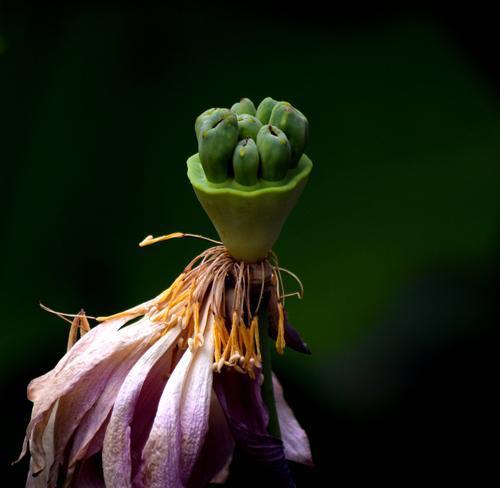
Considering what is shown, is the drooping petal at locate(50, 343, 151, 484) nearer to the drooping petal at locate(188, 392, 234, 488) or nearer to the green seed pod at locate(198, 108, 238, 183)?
the drooping petal at locate(188, 392, 234, 488)

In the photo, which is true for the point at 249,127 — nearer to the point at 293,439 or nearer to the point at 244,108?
the point at 244,108

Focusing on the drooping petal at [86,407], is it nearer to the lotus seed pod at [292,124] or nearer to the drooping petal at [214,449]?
the drooping petal at [214,449]

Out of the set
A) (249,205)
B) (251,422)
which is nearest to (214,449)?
(251,422)

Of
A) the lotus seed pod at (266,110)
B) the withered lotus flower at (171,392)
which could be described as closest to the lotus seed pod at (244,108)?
the lotus seed pod at (266,110)

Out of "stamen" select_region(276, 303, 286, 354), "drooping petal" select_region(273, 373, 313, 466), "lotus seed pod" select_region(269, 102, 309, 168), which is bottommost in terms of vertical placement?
"drooping petal" select_region(273, 373, 313, 466)

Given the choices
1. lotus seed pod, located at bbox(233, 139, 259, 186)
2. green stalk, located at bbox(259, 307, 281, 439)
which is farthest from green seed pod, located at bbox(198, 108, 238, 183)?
green stalk, located at bbox(259, 307, 281, 439)

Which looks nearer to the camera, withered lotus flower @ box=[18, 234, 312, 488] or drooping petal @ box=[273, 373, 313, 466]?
withered lotus flower @ box=[18, 234, 312, 488]

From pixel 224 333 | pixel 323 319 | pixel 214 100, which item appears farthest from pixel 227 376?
pixel 214 100

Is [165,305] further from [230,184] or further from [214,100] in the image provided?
[214,100]

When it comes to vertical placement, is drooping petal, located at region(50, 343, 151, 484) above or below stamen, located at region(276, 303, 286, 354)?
below
